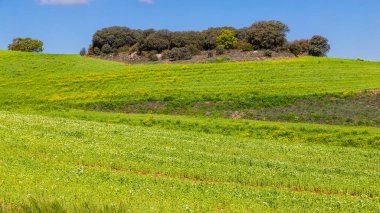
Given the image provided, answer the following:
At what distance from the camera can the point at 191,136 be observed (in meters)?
29.7

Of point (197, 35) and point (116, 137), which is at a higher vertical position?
point (197, 35)

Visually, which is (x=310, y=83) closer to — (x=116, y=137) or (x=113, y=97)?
(x=113, y=97)

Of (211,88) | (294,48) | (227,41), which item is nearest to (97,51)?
(227,41)

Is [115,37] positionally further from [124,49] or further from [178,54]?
[178,54]

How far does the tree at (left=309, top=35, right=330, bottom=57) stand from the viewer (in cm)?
7831

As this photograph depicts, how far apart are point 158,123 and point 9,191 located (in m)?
24.1

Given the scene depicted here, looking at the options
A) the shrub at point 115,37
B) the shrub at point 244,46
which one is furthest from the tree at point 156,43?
the shrub at point 244,46

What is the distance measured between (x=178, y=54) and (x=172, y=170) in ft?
182

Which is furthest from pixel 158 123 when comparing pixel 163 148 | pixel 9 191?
pixel 9 191

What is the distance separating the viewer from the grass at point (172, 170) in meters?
13.7

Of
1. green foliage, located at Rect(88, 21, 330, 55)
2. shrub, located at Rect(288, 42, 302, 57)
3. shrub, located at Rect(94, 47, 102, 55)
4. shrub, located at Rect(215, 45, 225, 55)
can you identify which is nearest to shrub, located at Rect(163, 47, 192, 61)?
green foliage, located at Rect(88, 21, 330, 55)

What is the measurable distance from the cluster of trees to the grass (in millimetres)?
47302

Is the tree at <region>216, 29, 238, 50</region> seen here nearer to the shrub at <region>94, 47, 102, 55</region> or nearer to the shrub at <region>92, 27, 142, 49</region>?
the shrub at <region>92, 27, 142, 49</region>

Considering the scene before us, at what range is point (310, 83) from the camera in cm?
5050
